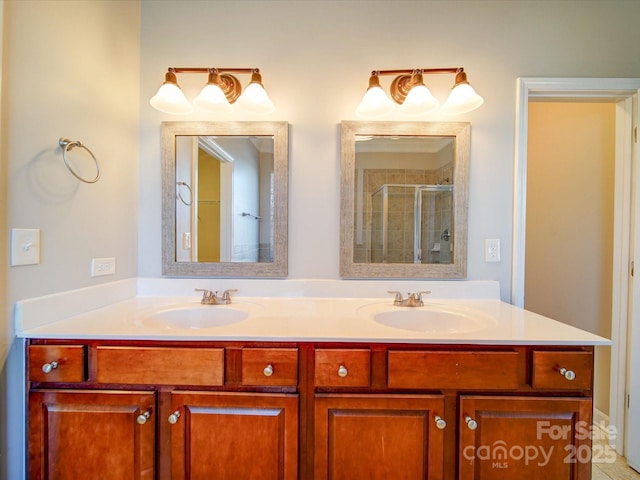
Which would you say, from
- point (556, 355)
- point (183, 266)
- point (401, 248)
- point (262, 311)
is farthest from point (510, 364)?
point (183, 266)

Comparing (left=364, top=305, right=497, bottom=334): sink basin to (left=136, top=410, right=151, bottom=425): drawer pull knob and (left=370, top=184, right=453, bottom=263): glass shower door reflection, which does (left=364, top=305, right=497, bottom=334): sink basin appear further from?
(left=136, top=410, right=151, bottom=425): drawer pull knob

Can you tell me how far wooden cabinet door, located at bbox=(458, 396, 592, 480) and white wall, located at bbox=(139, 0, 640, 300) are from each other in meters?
0.64

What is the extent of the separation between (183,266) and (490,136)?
1.70 metres

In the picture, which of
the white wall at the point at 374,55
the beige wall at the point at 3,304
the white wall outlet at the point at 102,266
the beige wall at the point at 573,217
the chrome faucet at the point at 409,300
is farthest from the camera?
the beige wall at the point at 573,217

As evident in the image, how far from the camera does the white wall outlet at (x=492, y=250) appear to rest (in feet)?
4.63

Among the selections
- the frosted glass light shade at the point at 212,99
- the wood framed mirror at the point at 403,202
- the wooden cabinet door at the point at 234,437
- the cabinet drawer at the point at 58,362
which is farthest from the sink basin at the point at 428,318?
the frosted glass light shade at the point at 212,99

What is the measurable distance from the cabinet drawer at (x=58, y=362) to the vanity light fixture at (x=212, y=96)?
1.03m

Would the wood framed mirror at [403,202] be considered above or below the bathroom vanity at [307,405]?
above

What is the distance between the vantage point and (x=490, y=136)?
4.63ft

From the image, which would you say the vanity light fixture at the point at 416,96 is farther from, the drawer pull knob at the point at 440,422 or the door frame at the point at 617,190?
the drawer pull knob at the point at 440,422

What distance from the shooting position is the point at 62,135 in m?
1.03

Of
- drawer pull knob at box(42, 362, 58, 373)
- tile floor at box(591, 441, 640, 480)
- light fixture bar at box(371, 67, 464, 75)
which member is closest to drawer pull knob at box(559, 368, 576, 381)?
tile floor at box(591, 441, 640, 480)

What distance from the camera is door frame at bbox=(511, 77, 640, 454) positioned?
1387mm

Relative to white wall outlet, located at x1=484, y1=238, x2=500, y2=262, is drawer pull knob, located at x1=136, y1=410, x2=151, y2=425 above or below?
below
